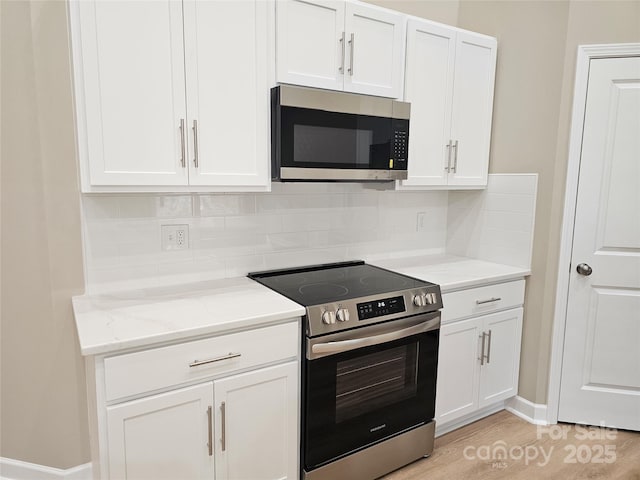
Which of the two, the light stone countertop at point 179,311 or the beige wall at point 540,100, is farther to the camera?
the beige wall at point 540,100

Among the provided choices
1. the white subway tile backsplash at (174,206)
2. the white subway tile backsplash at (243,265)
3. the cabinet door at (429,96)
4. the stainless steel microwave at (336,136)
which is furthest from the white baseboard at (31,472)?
the cabinet door at (429,96)

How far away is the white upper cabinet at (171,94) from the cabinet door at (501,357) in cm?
165

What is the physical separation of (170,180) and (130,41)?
0.54 meters

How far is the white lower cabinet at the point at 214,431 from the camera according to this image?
1615mm

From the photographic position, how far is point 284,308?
187cm

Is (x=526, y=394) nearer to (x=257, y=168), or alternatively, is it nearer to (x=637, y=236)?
(x=637, y=236)

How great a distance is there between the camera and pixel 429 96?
8.20 feet

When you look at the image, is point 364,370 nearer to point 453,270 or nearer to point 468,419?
point 453,270

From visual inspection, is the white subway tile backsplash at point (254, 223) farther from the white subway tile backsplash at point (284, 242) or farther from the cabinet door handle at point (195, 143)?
the cabinet door handle at point (195, 143)

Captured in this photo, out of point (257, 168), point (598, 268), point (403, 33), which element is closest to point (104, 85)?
point (257, 168)

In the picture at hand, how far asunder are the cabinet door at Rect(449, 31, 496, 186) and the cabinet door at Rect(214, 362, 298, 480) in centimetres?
159

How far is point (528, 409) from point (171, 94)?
2717 mm

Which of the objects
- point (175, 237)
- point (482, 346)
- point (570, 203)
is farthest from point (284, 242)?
point (570, 203)

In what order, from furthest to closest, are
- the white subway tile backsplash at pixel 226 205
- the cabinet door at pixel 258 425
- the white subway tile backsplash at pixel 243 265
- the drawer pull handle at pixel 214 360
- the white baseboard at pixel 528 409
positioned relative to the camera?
the white baseboard at pixel 528 409, the white subway tile backsplash at pixel 243 265, the white subway tile backsplash at pixel 226 205, the cabinet door at pixel 258 425, the drawer pull handle at pixel 214 360
